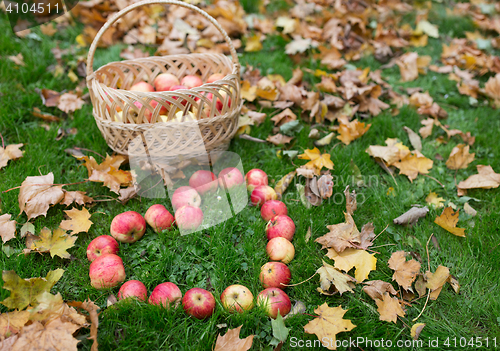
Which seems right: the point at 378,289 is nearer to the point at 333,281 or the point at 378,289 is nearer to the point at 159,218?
the point at 333,281

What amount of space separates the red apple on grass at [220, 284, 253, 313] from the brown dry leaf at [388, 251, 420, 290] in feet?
2.59

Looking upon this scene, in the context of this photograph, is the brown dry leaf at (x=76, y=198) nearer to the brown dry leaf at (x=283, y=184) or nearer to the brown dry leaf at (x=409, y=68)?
the brown dry leaf at (x=283, y=184)

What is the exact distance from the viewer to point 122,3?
3.99 metres

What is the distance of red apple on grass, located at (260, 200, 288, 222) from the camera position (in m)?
2.04

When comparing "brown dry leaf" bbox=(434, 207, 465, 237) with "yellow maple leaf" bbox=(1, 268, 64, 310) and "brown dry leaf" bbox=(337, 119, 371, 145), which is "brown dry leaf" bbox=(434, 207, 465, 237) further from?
"yellow maple leaf" bbox=(1, 268, 64, 310)

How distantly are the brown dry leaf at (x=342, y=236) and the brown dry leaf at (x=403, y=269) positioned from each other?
0.21 m

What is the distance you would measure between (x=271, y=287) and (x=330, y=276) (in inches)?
12.7

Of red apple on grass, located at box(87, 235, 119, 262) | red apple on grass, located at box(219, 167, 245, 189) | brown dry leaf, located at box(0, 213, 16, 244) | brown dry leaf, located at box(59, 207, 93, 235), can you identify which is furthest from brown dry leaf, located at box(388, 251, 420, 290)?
brown dry leaf, located at box(0, 213, 16, 244)

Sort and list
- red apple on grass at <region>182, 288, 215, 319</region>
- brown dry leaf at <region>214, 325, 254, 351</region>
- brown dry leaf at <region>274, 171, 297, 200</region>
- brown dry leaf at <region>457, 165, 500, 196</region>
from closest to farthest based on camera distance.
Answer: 1. brown dry leaf at <region>214, 325, 254, 351</region>
2. red apple on grass at <region>182, 288, 215, 319</region>
3. brown dry leaf at <region>274, 171, 297, 200</region>
4. brown dry leaf at <region>457, 165, 500, 196</region>

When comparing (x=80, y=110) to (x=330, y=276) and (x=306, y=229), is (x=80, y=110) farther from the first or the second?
(x=330, y=276)

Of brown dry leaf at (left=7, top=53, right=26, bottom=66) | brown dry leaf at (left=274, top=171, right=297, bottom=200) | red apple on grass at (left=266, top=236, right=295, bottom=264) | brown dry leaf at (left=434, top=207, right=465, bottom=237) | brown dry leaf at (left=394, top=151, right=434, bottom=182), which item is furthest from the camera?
brown dry leaf at (left=7, top=53, right=26, bottom=66)

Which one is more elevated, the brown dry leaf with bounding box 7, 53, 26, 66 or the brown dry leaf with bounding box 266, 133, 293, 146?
the brown dry leaf with bounding box 7, 53, 26, 66

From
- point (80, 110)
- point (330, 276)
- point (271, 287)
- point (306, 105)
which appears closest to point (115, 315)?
point (271, 287)

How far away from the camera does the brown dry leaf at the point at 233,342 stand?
145 centimetres
